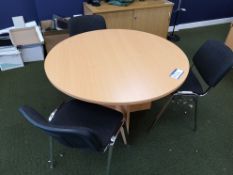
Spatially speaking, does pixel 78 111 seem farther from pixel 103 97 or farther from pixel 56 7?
pixel 56 7

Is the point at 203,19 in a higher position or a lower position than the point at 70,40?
lower

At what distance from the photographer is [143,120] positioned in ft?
6.57

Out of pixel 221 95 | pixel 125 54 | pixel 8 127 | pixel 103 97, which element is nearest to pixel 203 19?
pixel 221 95

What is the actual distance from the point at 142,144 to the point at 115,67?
75 centimetres

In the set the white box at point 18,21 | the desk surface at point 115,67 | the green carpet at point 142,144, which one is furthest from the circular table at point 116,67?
the white box at point 18,21

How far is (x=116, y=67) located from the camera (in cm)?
148

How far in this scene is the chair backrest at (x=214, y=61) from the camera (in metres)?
1.51

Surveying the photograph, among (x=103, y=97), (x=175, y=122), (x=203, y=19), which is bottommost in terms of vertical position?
(x=175, y=122)

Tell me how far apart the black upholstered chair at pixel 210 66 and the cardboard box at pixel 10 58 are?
1.89 meters

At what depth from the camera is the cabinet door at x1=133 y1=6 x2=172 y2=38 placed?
2.78 metres

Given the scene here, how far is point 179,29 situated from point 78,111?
3.01 m

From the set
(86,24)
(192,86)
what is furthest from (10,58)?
(192,86)

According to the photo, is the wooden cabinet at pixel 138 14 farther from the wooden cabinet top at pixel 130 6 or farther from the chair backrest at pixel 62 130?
the chair backrest at pixel 62 130

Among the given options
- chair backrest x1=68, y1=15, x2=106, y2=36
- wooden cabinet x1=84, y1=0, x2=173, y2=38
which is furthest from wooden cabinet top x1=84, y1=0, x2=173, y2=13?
chair backrest x1=68, y1=15, x2=106, y2=36
